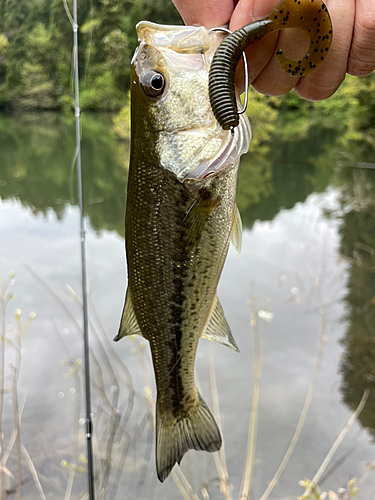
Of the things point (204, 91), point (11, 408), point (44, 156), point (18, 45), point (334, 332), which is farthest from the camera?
point (18, 45)

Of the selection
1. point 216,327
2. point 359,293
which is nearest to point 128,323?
point 216,327

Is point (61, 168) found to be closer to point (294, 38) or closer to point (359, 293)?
point (359, 293)

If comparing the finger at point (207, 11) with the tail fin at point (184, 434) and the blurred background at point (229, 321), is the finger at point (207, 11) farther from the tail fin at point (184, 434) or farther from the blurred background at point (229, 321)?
the blurred background at point (229, 321)

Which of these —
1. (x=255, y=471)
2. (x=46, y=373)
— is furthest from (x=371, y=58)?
(x=46, y=373)

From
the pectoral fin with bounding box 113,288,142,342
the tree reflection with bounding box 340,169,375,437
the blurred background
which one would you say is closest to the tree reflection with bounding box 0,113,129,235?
the blurred background

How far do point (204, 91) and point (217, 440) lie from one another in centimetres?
101

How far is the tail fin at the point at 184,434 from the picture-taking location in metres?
1.18

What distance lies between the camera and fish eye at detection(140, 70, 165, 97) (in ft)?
3.19

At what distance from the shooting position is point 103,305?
601cm

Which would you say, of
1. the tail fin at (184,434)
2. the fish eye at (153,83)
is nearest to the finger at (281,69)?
the fish eye at (153,83)

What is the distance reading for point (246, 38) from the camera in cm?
81

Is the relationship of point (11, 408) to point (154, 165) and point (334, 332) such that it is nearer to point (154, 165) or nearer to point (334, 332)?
point (154, 165)

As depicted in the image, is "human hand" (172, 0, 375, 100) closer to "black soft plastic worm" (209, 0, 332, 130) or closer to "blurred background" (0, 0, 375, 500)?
"black soft plastic worm" (209, 0, 332, 130)

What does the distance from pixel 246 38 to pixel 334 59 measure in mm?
374
